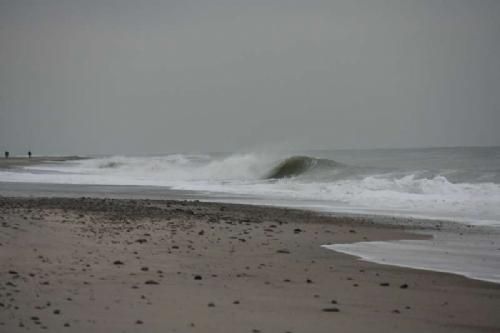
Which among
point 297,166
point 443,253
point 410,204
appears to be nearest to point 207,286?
point 443,253

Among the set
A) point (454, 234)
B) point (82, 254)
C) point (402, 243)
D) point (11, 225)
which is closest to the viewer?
point (82, 254)

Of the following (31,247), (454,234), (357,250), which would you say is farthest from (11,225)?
(454,234)

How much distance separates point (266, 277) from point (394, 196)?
15242 mm

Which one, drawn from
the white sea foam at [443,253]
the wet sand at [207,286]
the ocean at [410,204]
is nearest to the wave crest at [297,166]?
the ocean at [410,204]

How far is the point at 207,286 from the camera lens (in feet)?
22.0

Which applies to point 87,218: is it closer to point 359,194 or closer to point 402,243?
point 402,243

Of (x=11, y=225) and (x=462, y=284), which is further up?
(x=11, y=225)

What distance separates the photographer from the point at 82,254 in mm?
8062

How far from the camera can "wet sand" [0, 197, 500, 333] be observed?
5250 millimetres

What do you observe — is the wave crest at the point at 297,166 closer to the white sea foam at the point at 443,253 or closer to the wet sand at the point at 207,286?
the white sea foam at the point at 443,253

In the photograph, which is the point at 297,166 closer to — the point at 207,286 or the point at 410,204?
the point at 410,204

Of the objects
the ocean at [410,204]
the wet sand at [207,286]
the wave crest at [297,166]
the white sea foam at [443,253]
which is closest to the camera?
the wet sand at [207,286]

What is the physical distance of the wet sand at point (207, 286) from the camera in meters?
5.25

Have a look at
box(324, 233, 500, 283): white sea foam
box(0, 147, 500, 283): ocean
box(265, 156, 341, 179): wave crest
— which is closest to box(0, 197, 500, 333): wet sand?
box(324, 233, 500, 283): white sea foam
